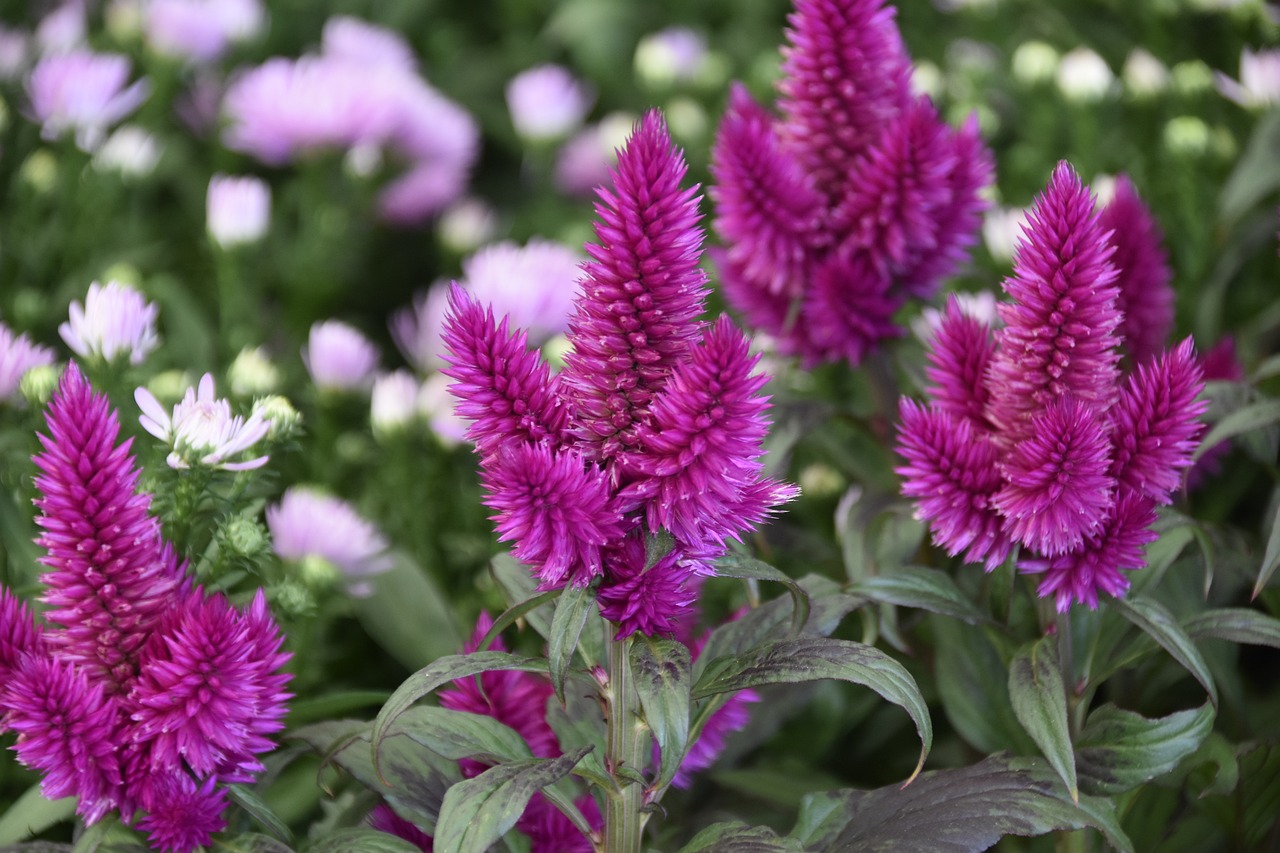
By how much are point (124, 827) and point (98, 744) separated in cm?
16

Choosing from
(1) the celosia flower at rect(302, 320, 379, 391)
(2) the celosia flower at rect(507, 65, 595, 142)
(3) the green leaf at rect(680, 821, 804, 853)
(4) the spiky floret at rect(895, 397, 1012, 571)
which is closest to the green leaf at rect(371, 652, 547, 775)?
(3) the green leaf at rect(680, 821, 804, 853)

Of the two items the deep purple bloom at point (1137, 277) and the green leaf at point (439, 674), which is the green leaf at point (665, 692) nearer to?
the green leaf at point (439, 674)

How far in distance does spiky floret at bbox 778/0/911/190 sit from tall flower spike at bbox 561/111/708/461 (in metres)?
0.33

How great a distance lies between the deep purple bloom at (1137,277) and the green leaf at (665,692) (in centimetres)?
52

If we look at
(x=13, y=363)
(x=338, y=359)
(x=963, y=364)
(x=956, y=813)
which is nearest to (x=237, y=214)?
(x=338, y=359)

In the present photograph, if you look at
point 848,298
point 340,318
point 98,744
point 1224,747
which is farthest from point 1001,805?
point 340,318

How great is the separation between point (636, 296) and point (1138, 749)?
439 millimetres

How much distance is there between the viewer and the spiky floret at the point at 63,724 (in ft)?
2.16

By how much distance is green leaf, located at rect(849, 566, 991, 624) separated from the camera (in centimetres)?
79

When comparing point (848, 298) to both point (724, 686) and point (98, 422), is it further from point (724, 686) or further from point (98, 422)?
point (98, 422)

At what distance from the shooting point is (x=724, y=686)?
701 mm

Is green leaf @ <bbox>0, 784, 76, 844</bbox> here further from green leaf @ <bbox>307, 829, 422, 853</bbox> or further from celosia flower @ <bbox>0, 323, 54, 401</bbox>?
celosia flower @ <bbox>0, 323, 54, 401</bbox>

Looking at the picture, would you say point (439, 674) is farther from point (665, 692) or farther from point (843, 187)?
point (843, 187)

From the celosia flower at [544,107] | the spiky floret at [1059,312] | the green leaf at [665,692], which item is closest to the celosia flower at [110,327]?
the green leaf at [665,692]
